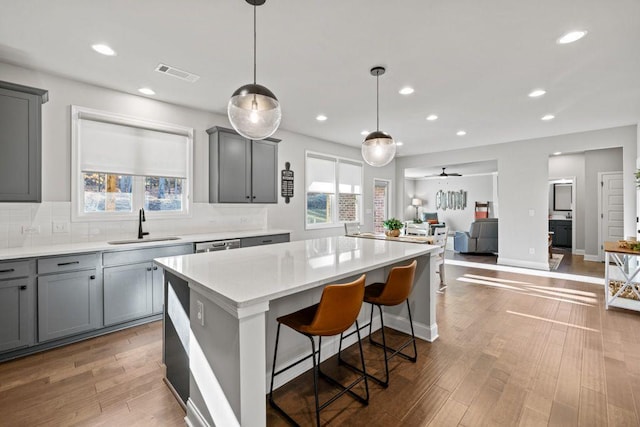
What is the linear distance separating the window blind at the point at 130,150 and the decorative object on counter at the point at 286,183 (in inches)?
69.0

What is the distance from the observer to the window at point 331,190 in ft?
20.1

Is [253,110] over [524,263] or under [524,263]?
over

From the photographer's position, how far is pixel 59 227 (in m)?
3.26

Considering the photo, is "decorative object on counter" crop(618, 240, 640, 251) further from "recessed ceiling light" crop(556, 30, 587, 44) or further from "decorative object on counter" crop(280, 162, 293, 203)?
"decorative object on counter" crop(280, 162, 293, 203)

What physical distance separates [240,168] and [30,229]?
244cm

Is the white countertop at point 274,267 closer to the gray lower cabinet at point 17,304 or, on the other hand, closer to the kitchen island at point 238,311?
the kitchen island at point 238,311

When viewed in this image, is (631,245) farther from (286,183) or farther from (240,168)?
(240,168)

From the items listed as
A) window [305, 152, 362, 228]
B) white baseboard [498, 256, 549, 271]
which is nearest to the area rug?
white baseboard [498, 256, 549, 271]

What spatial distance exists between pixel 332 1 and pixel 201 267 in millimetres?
2049

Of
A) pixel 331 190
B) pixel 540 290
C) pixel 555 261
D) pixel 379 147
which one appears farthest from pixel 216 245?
pixel 555 261

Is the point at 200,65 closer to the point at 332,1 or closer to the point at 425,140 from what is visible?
the point at 332,1

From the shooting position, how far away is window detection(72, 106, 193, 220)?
11.2ft

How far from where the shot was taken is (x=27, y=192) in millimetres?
2855

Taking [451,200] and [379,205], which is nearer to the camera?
[379,205]
